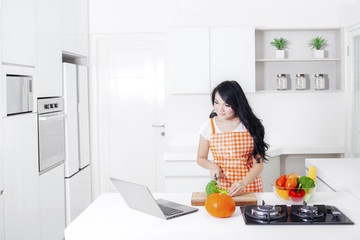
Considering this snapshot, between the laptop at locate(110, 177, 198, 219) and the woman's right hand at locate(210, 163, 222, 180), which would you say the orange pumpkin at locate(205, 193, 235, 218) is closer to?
the laptop at locate(110, 177, 198, 219)

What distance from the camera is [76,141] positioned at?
4453 millimetres

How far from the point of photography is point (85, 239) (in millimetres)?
1916

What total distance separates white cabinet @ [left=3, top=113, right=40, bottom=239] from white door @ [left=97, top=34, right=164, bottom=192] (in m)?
1.63

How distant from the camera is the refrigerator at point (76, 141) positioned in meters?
4.16

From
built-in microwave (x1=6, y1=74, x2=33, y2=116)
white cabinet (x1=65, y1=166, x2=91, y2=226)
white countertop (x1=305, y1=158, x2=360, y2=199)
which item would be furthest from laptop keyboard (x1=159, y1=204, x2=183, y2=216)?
white cabinet (x1=65, y1=166, x2=91, y2=226)

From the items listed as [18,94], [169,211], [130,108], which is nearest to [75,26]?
[130,108]

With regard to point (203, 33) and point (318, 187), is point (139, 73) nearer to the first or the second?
point (203, 33)

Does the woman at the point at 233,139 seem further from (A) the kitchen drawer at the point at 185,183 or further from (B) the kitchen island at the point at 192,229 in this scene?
(A) the kitchen drawer at the point at 185,183

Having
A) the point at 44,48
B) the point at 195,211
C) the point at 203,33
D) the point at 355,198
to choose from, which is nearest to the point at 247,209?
the point at 195,211

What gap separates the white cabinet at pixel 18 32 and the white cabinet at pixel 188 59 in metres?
1.50

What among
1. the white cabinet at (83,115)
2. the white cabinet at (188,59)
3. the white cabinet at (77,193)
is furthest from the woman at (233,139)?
the white cabinet at (83,115)

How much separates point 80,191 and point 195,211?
2648mm

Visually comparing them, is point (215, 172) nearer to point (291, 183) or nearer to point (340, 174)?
point (291, 183)

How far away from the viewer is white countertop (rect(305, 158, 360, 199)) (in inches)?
103
